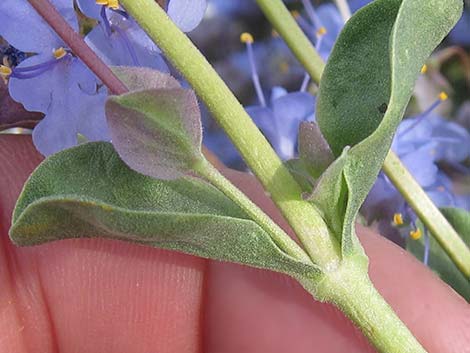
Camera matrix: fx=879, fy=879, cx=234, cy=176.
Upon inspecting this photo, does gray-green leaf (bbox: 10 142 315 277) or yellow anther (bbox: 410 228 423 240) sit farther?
yellow anther (bbox: 410 228 423 240)

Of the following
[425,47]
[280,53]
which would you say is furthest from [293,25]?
[280,53]

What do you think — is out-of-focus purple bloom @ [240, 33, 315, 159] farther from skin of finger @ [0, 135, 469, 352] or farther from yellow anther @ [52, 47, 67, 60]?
yellow anther @ [52, 47, 67, 60]

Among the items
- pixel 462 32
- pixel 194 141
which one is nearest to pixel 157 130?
pixel 194 141

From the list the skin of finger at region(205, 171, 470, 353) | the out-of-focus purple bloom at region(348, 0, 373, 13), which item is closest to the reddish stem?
the skin of finger at region(205, 171, 470, 353)

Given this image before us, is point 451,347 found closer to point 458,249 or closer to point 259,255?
point 458,249

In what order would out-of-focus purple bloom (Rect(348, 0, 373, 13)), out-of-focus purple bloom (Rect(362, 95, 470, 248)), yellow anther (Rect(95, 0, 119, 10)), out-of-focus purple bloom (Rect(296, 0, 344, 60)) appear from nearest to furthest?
yellow anther (Rect(95, 0, 119, 10)) → out-of-focus purple bloom (Rect(362, 95, 470, 248)) → out-of-focus purple bloom (Rect(296, 0, 344, 60)) → out-of-focus purple bloom (Rect(348, 0, 373, 13))

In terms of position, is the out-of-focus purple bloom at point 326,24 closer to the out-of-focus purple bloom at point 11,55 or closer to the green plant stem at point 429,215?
the green plant stem at point 429,215

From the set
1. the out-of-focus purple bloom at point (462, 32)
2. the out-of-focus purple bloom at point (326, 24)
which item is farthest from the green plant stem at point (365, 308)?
the out-of-focus purple bloom at point (462, 32)
